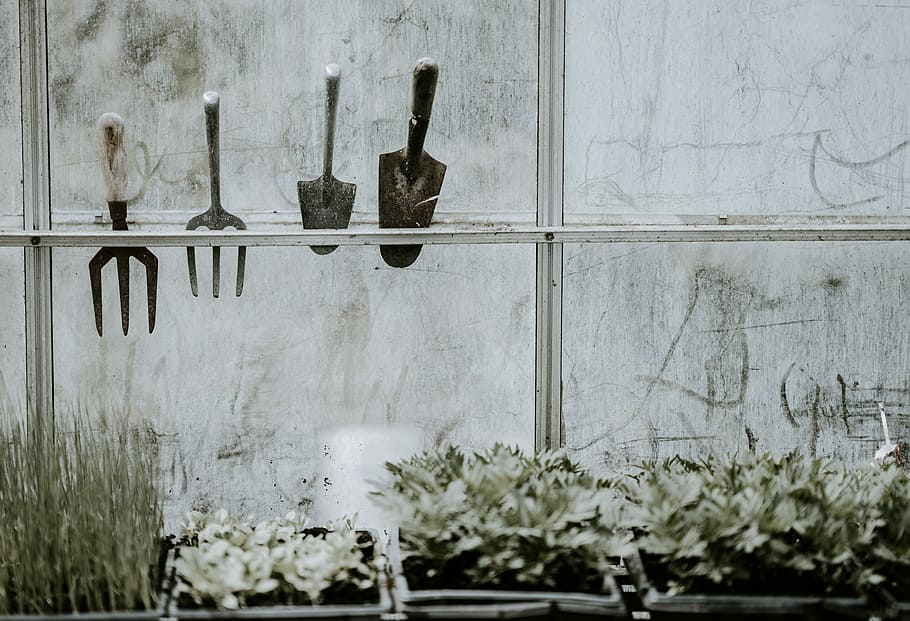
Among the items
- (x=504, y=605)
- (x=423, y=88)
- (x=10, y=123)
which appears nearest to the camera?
(x=504, y=605)

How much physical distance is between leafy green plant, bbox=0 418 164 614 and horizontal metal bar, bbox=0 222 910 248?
426 mm

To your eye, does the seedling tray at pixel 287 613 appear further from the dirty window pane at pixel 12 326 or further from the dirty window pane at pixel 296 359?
the dirty window pane at pixel 12 326

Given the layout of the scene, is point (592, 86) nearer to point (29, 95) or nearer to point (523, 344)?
point (523, 344)

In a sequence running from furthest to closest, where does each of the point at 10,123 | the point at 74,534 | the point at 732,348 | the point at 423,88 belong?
the point at 732,348 → the point at 10,123 → the point at 423,88 → the point at 74,534

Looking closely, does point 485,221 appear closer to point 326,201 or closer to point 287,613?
point 326,201

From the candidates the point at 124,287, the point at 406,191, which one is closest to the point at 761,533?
the point at 406,191

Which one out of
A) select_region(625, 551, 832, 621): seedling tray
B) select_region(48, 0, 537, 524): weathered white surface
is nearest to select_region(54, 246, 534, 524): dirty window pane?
select_region(48, 0, 537, 524): weathered white surface

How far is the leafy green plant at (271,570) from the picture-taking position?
4.81 ft

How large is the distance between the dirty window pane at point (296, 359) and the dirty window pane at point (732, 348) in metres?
0.16

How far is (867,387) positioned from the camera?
6.88 feet

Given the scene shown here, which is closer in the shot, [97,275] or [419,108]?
[419,108]

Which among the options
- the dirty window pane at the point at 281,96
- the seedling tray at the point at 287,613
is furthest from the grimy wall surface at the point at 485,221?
the seedling tray at the point at 287,613

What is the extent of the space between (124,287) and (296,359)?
39 centimetres

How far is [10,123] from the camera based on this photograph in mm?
1962
